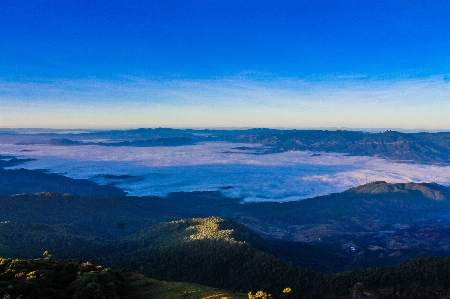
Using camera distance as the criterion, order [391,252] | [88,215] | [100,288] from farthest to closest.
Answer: [88,215]
[391,252]
[100,288]

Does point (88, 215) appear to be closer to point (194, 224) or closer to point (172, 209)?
point (172, 209)

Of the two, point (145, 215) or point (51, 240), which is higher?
point (51, 240)

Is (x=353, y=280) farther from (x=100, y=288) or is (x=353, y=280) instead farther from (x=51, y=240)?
(x=51, y=240)

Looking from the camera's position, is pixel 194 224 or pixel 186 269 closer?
pixel 186 269

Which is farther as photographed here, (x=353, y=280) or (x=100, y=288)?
(x=353, y=280)

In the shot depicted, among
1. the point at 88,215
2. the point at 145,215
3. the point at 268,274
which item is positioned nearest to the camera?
the point at 268,274

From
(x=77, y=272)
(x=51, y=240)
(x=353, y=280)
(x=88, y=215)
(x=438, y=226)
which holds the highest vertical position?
(x=77, y=272)

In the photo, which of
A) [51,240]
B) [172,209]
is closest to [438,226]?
[172,209]

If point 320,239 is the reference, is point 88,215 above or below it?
above

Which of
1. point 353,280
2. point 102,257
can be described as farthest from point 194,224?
point 353,280
